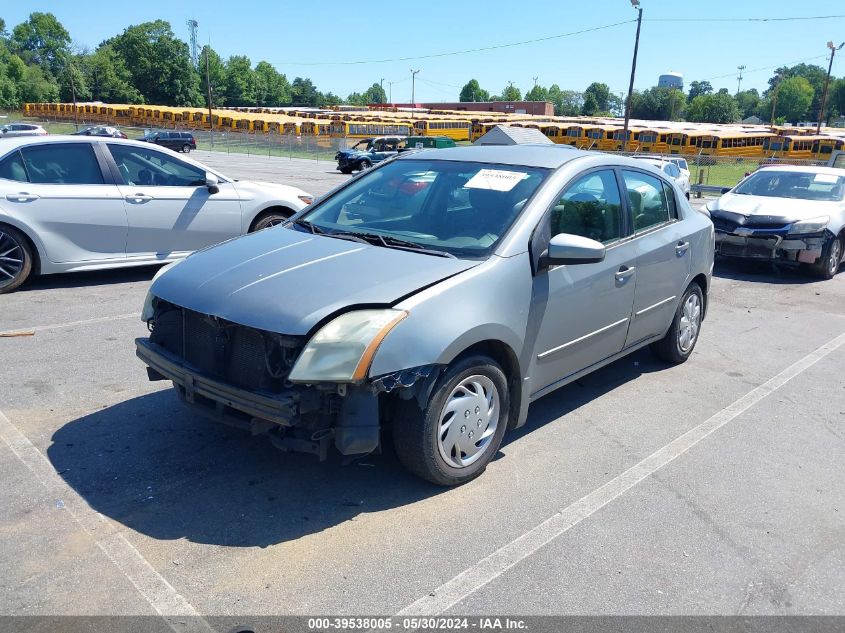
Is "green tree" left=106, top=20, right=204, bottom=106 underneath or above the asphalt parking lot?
above

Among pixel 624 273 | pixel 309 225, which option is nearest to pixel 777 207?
pixel 624 273

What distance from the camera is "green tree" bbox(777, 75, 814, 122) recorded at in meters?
150

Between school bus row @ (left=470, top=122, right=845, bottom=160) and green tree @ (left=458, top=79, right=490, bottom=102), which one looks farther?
green tree @ (left=458, top=79, right=490, bottom=102)

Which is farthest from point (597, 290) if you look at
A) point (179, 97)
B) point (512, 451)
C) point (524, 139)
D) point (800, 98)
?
point (800, 98)

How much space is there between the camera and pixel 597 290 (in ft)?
15.3

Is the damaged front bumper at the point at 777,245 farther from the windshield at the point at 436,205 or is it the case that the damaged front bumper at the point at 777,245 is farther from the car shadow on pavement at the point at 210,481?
the car shadow on pavement at the point at 210,481

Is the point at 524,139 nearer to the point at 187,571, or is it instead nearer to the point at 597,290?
the point at 597,290

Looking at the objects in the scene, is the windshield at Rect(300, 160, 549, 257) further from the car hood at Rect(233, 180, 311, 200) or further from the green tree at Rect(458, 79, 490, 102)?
the green tree at Rect(458, 79, 490, 102)

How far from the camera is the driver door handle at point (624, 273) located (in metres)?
4.84

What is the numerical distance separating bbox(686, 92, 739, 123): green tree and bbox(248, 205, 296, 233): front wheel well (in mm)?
134131

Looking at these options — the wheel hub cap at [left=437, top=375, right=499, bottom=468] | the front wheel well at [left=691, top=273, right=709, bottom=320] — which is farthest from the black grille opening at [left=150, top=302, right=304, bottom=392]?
the front wheel well at [left=691, top=273, right=709, bottom=320]

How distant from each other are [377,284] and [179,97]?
127023 millimetres

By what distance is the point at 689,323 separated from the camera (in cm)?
621

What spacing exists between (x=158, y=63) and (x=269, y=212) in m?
122
